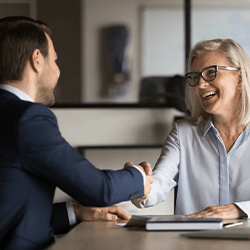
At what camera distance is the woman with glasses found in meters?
1.72

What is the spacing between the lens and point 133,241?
99 centimetres

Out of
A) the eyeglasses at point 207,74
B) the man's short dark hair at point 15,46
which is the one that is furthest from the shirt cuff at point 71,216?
the eyeglasses at point 207,74

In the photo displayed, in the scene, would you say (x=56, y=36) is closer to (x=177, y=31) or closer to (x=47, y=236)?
(x=177, y=31)

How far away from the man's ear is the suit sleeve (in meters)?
0.24

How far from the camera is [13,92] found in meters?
1.19

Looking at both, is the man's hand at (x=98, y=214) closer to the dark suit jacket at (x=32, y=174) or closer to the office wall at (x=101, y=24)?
the dark suit jacket at (x=32, y=174)

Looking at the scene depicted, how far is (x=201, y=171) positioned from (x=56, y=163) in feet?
3.20

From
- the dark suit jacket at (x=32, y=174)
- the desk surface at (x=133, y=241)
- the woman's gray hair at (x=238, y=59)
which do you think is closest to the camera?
the desk surface at (x=133, y=241)

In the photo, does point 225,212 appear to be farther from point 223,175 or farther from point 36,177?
point 36,177

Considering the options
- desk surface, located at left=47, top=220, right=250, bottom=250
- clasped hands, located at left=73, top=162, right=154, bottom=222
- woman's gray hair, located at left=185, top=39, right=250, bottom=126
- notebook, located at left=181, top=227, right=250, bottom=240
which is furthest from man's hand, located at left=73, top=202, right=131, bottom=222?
woman's gray hair, located at left=185, top=39, right=250, bottom=126

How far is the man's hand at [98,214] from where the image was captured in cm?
134

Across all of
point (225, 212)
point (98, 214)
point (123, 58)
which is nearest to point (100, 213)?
point (98, 214)

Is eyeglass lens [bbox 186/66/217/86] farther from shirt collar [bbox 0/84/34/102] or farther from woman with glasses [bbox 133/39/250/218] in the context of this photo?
shirt collar [bbox 0/84/34/102]

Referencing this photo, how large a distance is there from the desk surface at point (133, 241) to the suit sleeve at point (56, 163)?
105 mm
